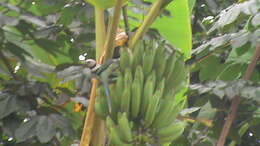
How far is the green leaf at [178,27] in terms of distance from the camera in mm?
1202

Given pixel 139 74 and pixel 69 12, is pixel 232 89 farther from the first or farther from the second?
pixel 139 74

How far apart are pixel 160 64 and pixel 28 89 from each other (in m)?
0.38

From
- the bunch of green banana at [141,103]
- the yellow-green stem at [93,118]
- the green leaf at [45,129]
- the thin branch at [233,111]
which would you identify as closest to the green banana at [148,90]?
the bunch of green banana at [141,103]

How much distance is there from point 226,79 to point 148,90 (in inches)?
34.4

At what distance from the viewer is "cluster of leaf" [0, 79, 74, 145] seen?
994 mm

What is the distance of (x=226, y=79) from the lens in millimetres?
1547

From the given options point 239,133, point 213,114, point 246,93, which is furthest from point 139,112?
point 239,133

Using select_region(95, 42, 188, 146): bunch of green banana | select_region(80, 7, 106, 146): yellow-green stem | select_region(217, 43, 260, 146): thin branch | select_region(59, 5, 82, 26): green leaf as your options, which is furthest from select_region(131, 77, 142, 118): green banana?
select_region(217, 43, 260, 146): thin branch

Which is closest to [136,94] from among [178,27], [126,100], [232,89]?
[126,100]

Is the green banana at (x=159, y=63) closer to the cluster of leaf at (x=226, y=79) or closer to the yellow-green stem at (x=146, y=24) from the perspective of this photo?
the yellow-green stem at (x=146, y=24)

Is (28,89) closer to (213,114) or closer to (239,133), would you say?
(213,114)

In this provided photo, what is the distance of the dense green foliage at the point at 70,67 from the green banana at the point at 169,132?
0.05 m

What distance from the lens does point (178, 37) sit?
120 cm

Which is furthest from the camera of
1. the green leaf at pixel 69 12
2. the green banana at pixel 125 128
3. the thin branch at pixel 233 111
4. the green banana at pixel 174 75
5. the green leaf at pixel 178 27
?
the thin branch at pixel 233 111
